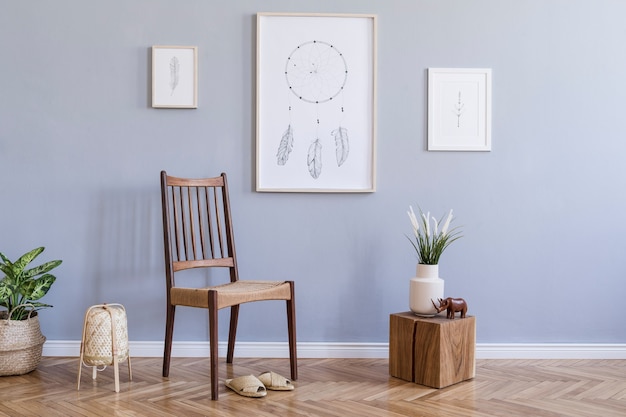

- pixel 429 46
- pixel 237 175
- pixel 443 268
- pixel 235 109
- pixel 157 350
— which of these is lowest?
pixel 157 350

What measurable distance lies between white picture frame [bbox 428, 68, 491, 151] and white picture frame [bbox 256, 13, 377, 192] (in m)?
0.31

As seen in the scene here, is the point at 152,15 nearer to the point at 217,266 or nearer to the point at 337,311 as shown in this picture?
the point at 217,266

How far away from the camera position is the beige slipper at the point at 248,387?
7.87 feet

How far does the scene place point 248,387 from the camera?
7.91ft

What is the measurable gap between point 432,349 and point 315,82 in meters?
1.41

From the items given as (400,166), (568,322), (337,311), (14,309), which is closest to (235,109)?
(400,166)

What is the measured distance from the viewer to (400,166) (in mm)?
3082

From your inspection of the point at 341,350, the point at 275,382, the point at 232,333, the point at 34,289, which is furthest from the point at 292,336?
the point at 34,289

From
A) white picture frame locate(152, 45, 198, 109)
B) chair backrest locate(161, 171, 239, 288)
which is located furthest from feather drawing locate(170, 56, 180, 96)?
chair backrest locate(161, 171, 239, 288)

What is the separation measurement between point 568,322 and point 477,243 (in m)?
0.62

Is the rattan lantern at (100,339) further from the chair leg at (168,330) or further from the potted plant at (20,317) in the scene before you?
the potted plant at (20,317)

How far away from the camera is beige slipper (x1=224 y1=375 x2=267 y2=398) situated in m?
2.40

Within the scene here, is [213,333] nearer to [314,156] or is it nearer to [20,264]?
[20,264]

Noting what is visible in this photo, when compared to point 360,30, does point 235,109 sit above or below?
below
